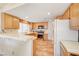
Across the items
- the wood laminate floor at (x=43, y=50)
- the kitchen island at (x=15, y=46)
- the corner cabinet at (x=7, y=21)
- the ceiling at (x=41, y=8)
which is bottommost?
the wood laminate floor at (x=43, y=50)

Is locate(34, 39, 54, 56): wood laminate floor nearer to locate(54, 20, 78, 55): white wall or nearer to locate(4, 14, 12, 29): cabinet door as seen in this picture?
locate(54, 20, 78, 55): white wall

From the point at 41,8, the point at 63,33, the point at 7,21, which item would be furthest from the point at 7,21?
the point at 63,33

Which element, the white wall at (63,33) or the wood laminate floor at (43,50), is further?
the wood laminate floor at (43,50)

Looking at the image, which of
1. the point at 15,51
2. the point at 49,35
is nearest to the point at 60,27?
the point at 15,51

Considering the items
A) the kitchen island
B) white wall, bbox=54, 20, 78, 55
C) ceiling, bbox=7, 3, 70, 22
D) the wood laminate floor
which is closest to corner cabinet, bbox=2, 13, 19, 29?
ceiling, bbox=7, 3, 70, 22

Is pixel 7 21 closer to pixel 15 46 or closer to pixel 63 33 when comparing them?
pixel 15 46

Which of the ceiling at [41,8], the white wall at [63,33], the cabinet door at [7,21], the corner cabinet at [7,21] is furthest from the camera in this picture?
the cabinet door at [7,21]

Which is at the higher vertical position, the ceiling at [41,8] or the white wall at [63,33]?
the ceiling at [41,8]

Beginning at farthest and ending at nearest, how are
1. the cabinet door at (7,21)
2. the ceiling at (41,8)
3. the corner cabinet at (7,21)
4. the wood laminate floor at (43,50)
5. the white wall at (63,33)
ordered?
the cabinet door at (7,21)
the corner cabinet at (7,21)
the wood laminate floor at (43,50)
the ceiling at (41,8)
the white wall at (63,33)

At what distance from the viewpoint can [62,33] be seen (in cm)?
371

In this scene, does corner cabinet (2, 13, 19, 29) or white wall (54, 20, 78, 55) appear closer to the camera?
white wall (54, 20, 78, 55)

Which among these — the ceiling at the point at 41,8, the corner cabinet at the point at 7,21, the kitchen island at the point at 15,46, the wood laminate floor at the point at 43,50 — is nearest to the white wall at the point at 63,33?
the ceiling at the point at 41,8

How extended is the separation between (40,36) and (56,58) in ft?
37.8

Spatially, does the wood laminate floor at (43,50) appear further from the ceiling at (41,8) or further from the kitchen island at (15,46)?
the ceiling at (41,8)
